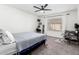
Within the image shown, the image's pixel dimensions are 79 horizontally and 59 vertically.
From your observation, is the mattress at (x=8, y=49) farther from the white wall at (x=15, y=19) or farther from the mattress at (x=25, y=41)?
the white wall at (x=15, y=19)

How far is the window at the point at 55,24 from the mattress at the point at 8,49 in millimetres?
1981

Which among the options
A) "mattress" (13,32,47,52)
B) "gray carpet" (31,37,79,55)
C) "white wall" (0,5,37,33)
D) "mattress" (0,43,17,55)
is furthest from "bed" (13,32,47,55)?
"white wall" (0,5,37,33)

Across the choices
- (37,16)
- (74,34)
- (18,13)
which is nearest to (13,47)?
(18,13)

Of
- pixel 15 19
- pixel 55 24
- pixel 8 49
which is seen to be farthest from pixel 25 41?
pixel 55 24

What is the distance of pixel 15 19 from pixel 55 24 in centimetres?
197

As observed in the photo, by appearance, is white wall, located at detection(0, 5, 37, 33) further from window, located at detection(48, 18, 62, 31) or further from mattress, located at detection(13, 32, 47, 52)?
window, located at detection(48, 18, 62, 31)

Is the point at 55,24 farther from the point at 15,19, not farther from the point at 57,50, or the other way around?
the point at 15,19

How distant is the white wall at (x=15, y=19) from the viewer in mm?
2265

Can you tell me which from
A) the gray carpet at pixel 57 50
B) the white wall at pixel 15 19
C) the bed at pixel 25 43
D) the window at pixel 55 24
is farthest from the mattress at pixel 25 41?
the window at pixel 55 24

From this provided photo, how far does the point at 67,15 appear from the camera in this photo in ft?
7.82

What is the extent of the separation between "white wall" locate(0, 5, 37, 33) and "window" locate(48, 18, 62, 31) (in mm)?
933

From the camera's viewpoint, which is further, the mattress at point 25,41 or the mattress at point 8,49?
the mattress at point 25,41

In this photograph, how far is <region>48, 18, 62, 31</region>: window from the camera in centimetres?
263
